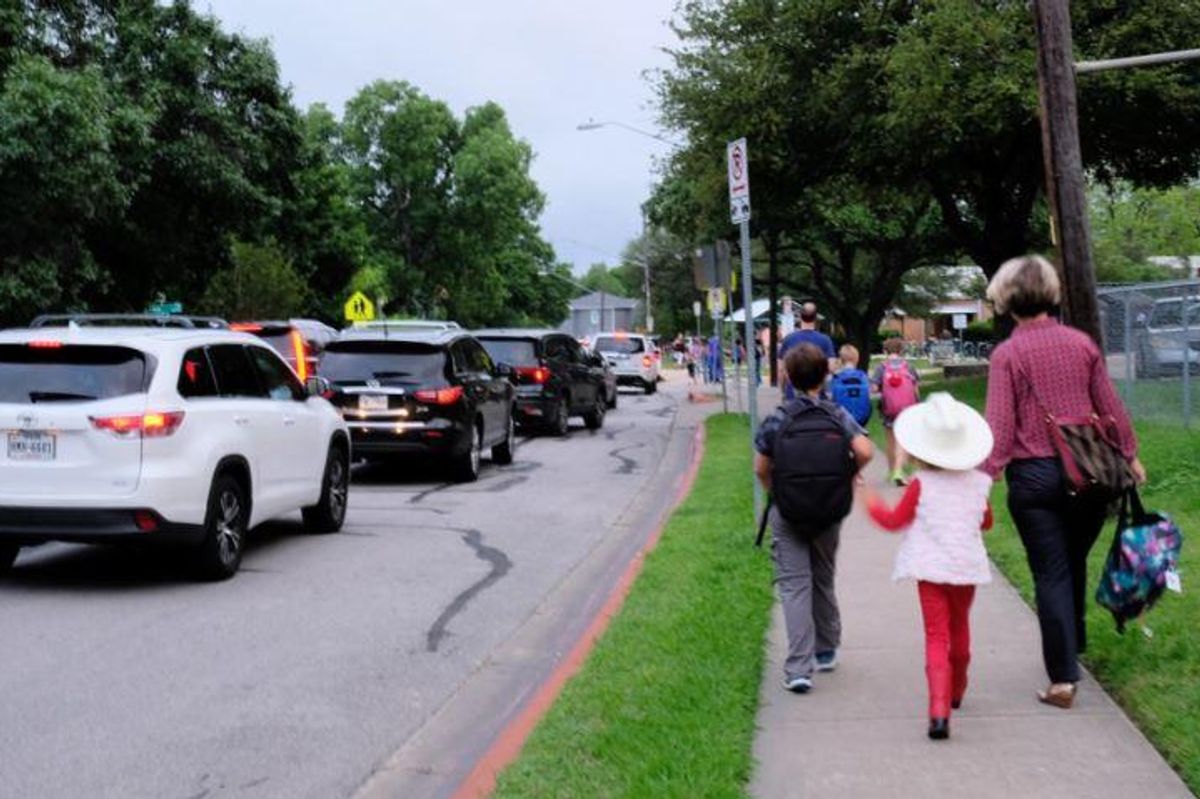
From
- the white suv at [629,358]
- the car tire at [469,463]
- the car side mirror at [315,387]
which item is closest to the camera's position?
the car side mirror at [315,387]

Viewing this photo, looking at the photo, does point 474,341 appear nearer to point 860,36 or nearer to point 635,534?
point 635,534

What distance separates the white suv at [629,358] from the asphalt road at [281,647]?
2915 cm

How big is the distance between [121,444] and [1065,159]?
23.8 ft

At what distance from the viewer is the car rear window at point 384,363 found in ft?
50.3

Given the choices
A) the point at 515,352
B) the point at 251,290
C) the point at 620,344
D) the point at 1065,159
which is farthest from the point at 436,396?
the point at 620,344

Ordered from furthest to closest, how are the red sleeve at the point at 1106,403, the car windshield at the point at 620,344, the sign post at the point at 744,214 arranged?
the car windshield at the point at 620,344 → the sign post at the point at 744,214 → the red sleeve at the point at 1106,403

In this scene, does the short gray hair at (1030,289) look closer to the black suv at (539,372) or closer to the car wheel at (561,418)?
the black suv at (539,372)

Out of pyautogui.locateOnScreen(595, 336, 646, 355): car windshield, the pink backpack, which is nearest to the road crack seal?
the pink backpack

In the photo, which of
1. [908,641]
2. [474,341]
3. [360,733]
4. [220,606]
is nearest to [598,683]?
[360,733]

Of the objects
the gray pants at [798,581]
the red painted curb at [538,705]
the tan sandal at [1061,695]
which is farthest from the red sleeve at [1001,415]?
the red painted curb at [538,705]

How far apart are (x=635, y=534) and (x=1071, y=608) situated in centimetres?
650

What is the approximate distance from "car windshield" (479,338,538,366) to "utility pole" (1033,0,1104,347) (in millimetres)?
11946

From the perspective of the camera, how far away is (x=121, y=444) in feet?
27.7

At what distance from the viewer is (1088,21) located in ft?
70.4
